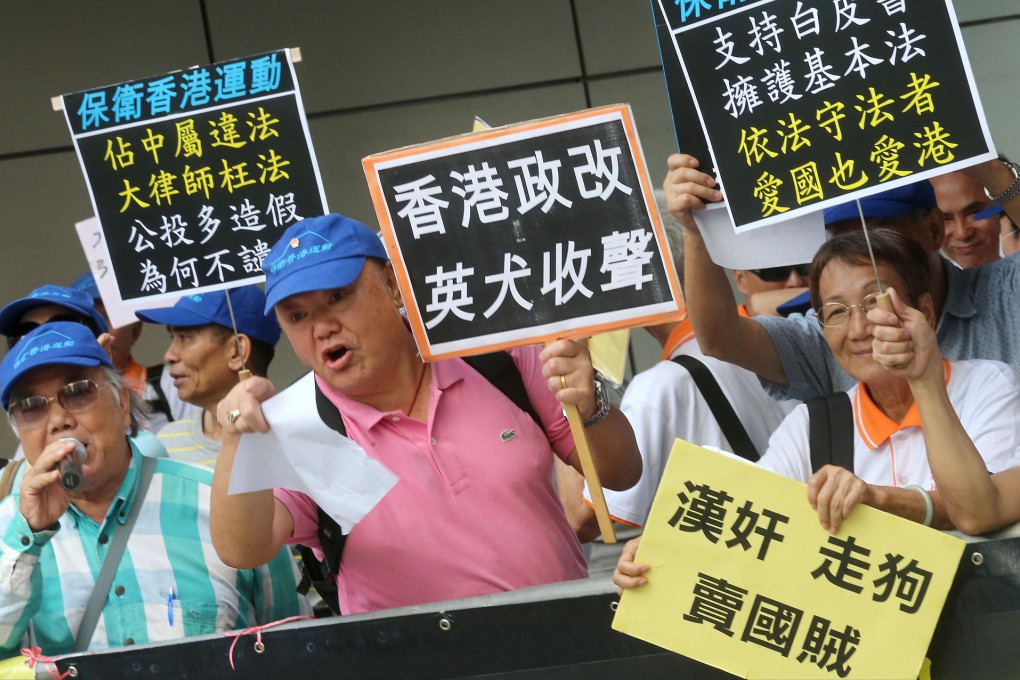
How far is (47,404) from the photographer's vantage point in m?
3.01

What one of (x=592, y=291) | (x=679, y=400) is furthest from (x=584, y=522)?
(x=592, y=291)

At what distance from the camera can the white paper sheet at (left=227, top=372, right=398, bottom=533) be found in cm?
257

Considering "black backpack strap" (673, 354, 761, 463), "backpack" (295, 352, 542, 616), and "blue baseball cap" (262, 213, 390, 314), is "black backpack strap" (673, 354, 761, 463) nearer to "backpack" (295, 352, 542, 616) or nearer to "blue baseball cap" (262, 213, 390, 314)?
"backpack" (295, 352, 542, 616)

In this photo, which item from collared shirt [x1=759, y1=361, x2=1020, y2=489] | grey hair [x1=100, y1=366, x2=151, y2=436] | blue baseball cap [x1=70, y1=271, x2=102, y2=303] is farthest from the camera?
blue baseball cap [x1=70, y1=271, x2=102, y2=303]

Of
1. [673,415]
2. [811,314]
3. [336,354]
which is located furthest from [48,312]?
[811,314]

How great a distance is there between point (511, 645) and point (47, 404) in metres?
1.33

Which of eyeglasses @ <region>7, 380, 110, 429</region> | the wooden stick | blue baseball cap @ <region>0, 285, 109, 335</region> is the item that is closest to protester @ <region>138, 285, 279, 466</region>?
blue baseball cap @ <region>0, 285, 109, 335</region>

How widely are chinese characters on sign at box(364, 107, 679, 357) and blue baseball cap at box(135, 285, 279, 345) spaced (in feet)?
5.22

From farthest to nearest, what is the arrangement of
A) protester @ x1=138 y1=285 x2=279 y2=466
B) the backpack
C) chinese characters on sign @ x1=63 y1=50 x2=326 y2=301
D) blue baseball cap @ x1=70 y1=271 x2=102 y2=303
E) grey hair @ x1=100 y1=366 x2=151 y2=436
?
blue baseball cap @ x1=70 y1=271 x2=102 y2=303 → protester @ x1=138 y1=285 x2=279 y2=466 → chinese characters on sign @ x1=63 y1=50 x2=326 y2=301 → grey hair @ x1=100 y1=366 x2=151 y2=436 → the backpack

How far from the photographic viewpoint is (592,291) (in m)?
2.67

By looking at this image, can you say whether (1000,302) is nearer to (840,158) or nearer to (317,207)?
(840,158)

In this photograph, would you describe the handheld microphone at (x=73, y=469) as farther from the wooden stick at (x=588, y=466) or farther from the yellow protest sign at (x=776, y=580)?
the yellow protest sign at (x=776, y=580)

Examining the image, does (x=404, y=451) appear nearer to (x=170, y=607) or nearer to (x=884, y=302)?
(x=170, y=607)

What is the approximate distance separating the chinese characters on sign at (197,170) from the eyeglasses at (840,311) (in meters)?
1.30
